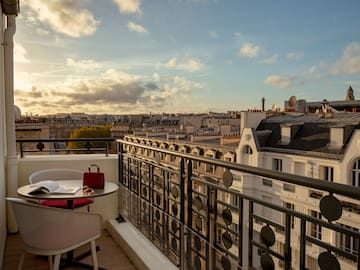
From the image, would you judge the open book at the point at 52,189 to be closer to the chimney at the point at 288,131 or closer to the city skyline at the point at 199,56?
the city skyline at the point at 199,56

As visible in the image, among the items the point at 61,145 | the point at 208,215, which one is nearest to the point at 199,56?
the point at 61,145

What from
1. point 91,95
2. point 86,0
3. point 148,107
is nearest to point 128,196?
point 86,0

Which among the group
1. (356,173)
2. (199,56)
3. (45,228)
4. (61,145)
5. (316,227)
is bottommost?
(356,173)

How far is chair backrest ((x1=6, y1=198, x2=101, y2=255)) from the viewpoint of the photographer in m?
1.93

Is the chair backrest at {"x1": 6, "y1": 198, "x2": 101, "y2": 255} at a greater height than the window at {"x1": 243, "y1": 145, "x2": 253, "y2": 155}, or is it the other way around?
the chair backrest at {"x1": 6, "y1": 198, "x2": 101, "y2": 255}

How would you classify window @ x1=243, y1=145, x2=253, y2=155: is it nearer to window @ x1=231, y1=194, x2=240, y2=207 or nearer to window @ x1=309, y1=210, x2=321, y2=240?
window @ x1=231, y1=194, x2=240, y2=207

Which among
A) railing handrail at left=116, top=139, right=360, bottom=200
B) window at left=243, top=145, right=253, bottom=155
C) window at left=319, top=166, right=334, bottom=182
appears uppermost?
railing handrail at left=116, top=139, right=360, bottom=200

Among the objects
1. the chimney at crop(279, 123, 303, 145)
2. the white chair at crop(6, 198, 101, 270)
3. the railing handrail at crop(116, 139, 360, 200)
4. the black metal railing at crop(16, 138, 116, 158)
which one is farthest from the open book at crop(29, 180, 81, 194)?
the chimney at crop(279, 123, 303, 145)

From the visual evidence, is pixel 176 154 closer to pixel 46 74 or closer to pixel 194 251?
pixel 194 251

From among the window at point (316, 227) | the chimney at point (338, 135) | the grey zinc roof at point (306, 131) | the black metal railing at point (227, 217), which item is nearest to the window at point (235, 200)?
the black metal railing at point (227, 217)

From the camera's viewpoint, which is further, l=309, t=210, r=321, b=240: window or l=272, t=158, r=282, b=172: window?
l=272, t=158, r=282, b=172: window

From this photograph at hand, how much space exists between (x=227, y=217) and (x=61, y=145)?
10.6 feet

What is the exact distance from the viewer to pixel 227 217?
168 cm

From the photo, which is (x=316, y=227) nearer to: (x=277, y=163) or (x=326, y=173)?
(x=326, y=173)
